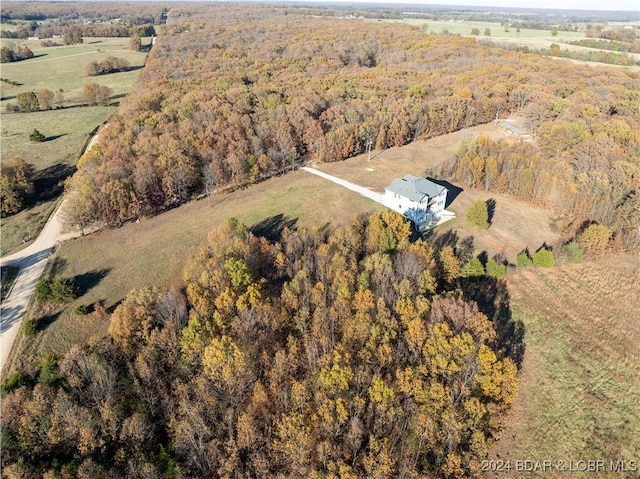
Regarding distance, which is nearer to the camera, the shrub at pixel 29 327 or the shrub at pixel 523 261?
the shrub at pixel 29 327

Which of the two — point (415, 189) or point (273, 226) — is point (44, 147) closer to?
point (273, 226)

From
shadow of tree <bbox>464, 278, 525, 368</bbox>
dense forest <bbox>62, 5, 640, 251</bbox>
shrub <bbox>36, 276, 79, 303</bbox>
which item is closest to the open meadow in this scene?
dense forest <bbox>62, 5, 640, 251</bbox>

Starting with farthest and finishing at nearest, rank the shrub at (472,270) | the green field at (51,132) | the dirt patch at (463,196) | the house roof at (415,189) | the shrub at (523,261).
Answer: the green field at (51,132) → the house roof at (415,189) → the dirt patch at (463,196) → the shrub at (523,261) → the shrub at (472,270)

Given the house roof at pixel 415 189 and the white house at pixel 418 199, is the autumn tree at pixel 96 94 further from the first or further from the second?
the house roof at pixel 415 189

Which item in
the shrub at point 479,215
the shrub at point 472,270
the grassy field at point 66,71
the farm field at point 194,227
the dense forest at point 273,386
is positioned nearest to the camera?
the dense forest at point 273,386

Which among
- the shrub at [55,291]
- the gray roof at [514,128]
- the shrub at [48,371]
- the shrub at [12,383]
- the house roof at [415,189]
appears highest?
the gray roof at [514,128]

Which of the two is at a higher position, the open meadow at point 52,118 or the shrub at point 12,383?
the open meadow at point 52,118

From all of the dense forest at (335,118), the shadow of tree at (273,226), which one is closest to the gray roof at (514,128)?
the dense forest at (335,118)

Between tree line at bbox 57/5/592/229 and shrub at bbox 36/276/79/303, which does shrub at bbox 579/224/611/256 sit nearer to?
tree line at bbox 57/5/592/229
